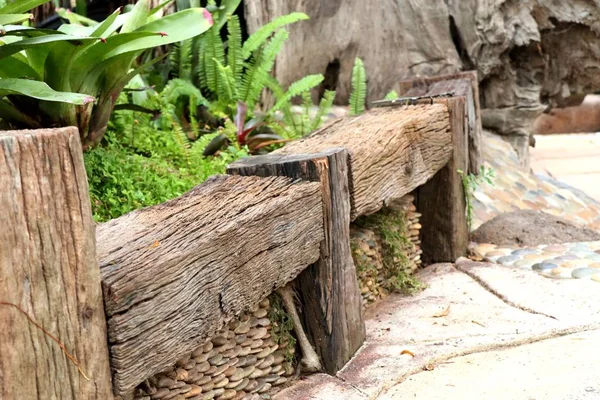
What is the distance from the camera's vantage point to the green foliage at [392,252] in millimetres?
3420

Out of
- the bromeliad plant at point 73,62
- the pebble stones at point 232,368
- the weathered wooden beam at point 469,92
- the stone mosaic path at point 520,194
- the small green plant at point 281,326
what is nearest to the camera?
the pebble stones at point 232,368

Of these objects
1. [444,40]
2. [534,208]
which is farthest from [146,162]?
[444,40]

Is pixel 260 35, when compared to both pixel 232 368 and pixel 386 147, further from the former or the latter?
pixel 232 368

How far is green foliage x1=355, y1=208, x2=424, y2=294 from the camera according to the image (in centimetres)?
342

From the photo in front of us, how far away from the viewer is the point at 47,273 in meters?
1.49

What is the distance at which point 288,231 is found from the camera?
7.73ft

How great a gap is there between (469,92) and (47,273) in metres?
3.44

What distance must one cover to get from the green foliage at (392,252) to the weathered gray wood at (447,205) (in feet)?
1.71

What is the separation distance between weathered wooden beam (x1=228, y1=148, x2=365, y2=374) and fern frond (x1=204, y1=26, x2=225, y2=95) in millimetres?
2402

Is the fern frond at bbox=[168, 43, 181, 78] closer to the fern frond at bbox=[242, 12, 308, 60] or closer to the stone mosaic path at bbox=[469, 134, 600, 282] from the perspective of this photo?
the fern frond at bbox=[242, 12, 308, 60]

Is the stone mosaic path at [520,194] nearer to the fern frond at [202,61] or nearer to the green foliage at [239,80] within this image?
the green foliage at [239,80]

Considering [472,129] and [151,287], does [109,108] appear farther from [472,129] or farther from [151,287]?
[472,129]

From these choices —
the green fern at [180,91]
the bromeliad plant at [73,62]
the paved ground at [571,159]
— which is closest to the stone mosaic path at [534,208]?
the paved ground at [571,159]

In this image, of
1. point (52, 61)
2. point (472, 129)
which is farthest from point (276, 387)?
point (472, 129)
